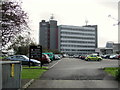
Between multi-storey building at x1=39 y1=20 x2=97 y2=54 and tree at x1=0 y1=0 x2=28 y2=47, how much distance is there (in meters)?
117

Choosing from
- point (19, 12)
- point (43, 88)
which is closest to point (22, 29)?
point (19, 12)

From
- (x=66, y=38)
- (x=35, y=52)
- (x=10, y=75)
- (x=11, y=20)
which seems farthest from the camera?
(x=66, y=38)

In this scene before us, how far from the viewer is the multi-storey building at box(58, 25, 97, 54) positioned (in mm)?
134000

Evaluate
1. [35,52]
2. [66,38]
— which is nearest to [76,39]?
[66,38]

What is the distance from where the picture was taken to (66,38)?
136 meters

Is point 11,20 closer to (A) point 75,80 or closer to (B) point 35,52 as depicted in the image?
(A) point 75,80

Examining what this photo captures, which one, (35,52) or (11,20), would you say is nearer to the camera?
(11,20)

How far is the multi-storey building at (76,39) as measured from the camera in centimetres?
13400

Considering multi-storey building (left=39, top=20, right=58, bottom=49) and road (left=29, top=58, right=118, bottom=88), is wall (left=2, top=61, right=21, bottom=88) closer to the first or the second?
road (left=29, top=58, right=118, bottom=88)

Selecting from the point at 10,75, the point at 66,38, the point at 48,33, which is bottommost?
the point at 10,75

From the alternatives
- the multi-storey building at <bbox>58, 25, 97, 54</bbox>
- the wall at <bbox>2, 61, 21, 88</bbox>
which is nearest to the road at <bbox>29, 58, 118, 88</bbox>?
the wall at <bbox>2, 61, 21, 88</bbox>

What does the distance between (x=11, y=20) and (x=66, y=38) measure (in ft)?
405

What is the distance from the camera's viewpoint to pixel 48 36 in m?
136

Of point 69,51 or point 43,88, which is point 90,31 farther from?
point 43,88
